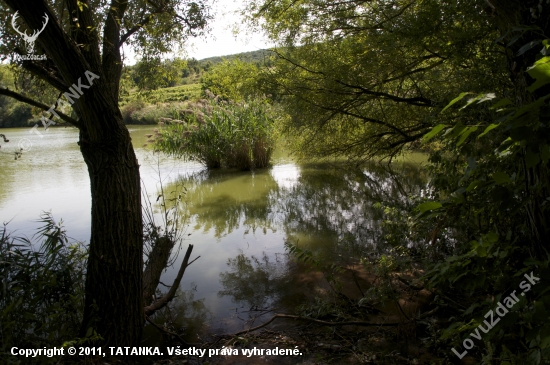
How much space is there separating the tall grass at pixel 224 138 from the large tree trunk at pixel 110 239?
8.60m

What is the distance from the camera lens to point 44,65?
119 inches

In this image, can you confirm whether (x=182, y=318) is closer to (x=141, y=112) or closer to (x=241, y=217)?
(x=241, y=217)

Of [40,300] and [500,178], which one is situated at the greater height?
[500,178]

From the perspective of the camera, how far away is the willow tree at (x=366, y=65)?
16.0 feet

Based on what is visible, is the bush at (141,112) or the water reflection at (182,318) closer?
Answer: the water reflection at (182,318)

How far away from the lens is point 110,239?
3092mm

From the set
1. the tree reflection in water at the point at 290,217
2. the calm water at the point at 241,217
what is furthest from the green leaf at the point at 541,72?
the calm water at the point at 241,217

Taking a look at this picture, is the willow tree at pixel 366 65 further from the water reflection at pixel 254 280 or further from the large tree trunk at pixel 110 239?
the large tree trunk at pixel 110 239

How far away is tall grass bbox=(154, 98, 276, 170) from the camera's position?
38.5 ft

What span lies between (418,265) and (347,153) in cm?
317

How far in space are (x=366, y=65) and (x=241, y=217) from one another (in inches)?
137

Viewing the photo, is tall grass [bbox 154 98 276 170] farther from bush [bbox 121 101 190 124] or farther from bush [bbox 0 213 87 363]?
bush [bbox 121 101 190 124]

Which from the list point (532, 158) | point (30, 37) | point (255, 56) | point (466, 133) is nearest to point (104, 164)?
point (30, 37)

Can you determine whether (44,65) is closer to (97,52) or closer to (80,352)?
(97,52)
